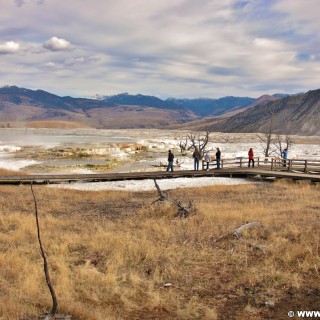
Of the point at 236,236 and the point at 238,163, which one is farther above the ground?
the point at 238,163

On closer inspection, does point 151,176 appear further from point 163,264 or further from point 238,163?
point 163,264

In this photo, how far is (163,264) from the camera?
10.1 metres

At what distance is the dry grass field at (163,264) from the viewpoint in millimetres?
7645

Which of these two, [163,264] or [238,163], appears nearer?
[163,264]

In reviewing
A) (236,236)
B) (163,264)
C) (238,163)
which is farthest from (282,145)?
(163,264)

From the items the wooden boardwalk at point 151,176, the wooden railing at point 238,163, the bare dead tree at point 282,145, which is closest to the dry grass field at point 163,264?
the wooden boardwalk at point 151,176

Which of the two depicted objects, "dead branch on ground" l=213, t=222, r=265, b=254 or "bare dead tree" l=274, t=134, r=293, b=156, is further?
"bare dead tree" l=274, t=134, r=293, b=156

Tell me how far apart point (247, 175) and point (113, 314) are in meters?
27.2

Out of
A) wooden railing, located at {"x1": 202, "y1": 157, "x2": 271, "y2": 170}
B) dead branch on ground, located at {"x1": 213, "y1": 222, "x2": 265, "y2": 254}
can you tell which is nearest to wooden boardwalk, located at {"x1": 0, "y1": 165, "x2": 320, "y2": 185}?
wooden railing, located at {"x1": 202, "y1": 157, "x2": 271, "y2": 170}

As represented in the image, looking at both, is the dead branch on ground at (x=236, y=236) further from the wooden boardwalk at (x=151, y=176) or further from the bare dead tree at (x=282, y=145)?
the bare dead tree at (x=282, y=145)

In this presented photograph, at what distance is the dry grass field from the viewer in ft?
25.1

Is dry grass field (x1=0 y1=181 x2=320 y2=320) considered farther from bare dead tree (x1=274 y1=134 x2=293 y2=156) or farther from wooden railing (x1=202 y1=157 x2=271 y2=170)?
bare dead tree (x1=274 y1=134 x2=293 y2=156)

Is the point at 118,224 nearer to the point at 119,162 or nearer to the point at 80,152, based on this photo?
the point at 119,162

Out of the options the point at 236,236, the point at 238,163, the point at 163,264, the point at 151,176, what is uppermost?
the point at 238,163
